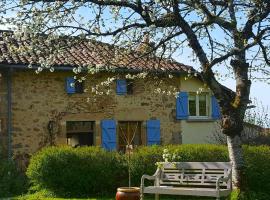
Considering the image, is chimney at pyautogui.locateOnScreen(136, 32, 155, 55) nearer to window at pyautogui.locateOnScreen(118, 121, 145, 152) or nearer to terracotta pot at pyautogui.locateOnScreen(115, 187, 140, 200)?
terracotta pot at pyautogui.locateOnScreen(115, 187, 140, 200)

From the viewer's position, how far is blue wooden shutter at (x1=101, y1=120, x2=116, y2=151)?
58.4 ft

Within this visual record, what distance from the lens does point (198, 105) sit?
20312mm

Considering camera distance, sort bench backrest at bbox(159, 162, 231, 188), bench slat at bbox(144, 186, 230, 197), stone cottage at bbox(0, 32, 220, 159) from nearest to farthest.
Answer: bench slat at bbox(144, 186, 230, 197) < bench backrest at bbox(159, 162, 231, 188) < stone cottage at bbox(0, 32, 220, 159)

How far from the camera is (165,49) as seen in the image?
32.4ft

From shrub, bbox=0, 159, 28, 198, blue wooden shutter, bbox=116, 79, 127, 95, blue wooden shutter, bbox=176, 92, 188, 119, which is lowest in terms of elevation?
shrub, bbox=0, 159, 28, 198

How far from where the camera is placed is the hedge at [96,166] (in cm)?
1226

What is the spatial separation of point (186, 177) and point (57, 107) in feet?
25.4

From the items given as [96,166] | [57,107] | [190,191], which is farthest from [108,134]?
[190,191]

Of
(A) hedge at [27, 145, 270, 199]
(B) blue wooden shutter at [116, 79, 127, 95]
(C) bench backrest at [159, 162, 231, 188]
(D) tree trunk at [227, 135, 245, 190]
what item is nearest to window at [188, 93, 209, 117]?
(B) blue wooden shutter at [116, 79, 127, 95]

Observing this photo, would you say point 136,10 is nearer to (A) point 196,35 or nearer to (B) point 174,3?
(B) point 174,3

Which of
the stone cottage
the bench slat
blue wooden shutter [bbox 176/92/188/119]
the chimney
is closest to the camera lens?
the bench slat

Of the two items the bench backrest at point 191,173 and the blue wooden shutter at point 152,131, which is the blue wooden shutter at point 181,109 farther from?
the bench backrest at point 191,173

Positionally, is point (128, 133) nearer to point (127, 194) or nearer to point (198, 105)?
point (198, 105)

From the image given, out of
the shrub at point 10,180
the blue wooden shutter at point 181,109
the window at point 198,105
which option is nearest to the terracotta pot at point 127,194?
the shrub at point 10,180
